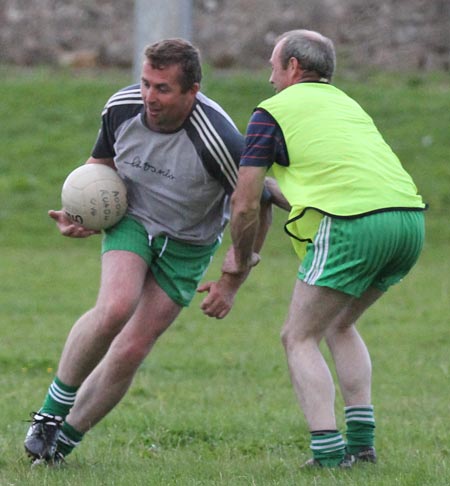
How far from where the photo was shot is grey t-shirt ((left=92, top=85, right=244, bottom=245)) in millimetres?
6270

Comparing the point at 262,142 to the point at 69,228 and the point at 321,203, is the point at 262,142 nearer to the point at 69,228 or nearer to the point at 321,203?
the point at 321,203

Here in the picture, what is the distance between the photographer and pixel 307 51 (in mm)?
6082

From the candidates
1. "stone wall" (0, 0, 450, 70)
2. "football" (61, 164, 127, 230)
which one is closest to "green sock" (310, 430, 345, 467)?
"football" (61, 164, 127, 230)

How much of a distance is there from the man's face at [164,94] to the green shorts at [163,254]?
0.57 m

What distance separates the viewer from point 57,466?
6305 millimetres

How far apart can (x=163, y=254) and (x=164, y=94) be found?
2.67 ft

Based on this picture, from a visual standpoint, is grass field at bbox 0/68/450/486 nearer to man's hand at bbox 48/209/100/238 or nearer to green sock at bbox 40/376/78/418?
green sock at bbox 40/376/78/418

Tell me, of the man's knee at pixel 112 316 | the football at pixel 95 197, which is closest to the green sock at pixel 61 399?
the man's knee at pixel 112 316

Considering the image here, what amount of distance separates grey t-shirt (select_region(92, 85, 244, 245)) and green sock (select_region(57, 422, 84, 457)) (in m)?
1.03

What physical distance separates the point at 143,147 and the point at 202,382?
3600 mm

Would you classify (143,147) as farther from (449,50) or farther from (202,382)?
(449,50)

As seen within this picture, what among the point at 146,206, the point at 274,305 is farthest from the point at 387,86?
the point at 146,206

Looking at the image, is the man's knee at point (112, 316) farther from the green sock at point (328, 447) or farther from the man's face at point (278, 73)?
the man's face at point (278, 73)

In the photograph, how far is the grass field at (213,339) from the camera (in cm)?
642
